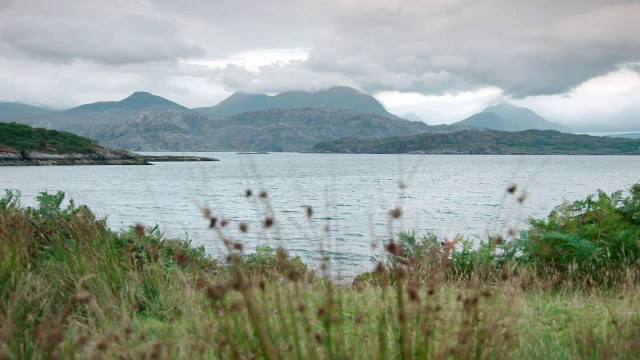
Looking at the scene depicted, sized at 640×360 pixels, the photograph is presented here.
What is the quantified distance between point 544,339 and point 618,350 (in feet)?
3.04

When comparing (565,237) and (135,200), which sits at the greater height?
(565,237)

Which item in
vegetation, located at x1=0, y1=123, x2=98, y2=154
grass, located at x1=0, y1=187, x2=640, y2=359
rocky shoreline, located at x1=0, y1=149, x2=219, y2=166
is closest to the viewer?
grass, located at x1=0, y1=187, x2=640, y2=359

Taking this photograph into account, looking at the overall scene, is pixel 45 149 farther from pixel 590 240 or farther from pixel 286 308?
pixel 286 308

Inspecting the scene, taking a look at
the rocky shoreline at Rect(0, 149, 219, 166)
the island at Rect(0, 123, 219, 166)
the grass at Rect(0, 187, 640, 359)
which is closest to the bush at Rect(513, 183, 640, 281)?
the grass at Rect(0, 187, 640, 359)

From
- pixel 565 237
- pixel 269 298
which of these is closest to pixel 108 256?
pixel 269 298

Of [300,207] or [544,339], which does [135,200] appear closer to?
[300,207]

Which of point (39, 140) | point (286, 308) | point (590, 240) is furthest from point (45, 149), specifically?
point (286, 308)

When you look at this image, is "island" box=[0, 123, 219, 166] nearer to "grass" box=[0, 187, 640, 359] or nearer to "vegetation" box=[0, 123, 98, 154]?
"vegetation" box=[0, 123, 98, 154]

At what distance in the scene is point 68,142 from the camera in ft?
444

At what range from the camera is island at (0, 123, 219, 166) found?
4779 inches

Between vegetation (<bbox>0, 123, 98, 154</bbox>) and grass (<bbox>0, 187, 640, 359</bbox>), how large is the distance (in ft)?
426

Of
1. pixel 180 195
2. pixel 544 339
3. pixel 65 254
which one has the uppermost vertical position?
pixel 65 254

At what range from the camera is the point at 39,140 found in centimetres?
12775

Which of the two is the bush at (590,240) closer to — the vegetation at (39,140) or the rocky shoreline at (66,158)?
the rocky shoreline at (66,158)
